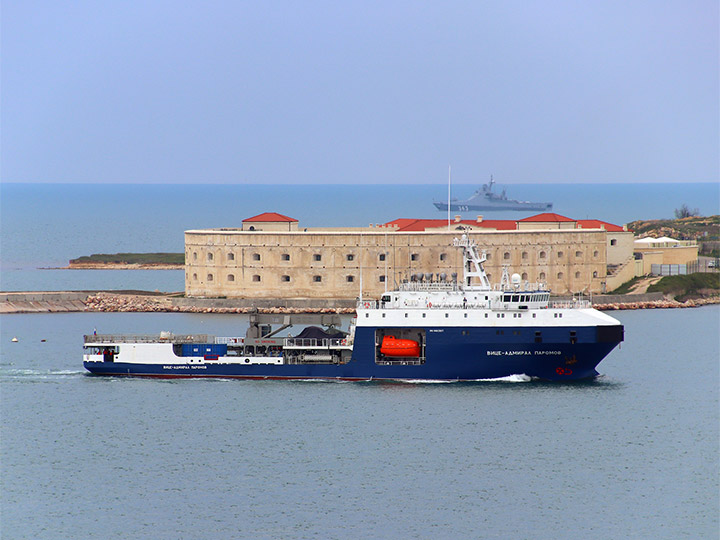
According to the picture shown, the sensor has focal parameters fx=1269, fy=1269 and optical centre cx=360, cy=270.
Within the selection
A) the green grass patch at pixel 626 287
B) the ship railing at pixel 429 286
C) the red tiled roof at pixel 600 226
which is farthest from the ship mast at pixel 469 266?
the red tiled roof at pixel 600 226

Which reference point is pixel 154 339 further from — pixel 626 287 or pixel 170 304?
pixel 626 287

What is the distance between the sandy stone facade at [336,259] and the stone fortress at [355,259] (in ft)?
0.18

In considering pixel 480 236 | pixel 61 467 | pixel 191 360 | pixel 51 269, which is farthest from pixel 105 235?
pixel 61 467

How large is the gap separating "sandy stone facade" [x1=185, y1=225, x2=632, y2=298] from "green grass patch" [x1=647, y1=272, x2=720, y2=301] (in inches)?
237

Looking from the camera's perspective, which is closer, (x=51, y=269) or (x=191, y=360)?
(x=191, y=360)

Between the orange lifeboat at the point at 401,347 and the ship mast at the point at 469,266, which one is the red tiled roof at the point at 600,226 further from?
the orange lifeboat at the point at 401,347

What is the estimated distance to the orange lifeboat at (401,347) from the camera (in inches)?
1983

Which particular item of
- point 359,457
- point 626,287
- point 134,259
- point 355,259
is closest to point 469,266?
point 359,457

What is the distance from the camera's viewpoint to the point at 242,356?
171 ft

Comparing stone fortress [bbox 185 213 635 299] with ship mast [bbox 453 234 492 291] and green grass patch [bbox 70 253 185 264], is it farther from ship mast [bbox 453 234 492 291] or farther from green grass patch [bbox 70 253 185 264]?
green grass patch [bbox 70 253 185 264]

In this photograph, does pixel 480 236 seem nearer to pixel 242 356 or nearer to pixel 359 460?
pixel 242 356

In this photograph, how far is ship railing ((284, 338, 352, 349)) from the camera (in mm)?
51406

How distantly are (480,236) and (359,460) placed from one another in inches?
1631

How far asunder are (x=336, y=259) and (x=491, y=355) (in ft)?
99.3
